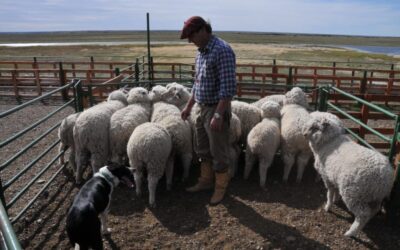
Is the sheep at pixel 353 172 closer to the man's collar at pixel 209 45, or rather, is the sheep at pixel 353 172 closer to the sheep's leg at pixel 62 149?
the man's collar at pixel 209 45

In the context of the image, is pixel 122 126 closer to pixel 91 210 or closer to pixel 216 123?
pixel 216 123

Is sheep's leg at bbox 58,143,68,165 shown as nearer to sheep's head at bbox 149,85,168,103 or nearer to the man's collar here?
sheep's head at bbox 149,85,168,103

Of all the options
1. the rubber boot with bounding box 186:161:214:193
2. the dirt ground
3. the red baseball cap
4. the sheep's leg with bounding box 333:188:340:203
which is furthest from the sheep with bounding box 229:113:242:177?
the red baseball cap

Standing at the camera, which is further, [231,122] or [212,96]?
[231,122]

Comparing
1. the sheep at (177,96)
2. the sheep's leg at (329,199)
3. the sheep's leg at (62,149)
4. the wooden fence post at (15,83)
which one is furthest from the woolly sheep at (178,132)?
the wooden fence post at (15,83)

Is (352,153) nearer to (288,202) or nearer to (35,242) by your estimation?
(288,202)

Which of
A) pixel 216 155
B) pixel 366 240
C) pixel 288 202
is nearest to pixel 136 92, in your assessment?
pixel 216 155

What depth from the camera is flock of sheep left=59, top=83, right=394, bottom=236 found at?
3873mm

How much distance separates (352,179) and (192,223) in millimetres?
2043

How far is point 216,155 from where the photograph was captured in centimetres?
469

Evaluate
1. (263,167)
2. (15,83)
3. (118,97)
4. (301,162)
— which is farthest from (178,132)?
(15,83)

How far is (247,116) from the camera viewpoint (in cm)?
595

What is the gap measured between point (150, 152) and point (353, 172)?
2.59 metres

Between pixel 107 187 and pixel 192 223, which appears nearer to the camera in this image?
pixel 107 187
